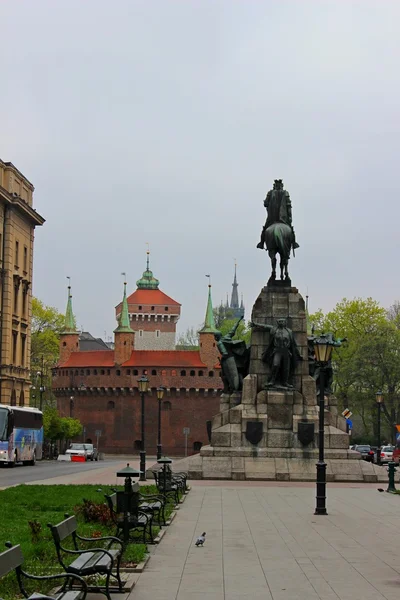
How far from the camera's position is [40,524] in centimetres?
1709

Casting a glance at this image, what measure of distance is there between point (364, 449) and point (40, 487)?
42.3 m

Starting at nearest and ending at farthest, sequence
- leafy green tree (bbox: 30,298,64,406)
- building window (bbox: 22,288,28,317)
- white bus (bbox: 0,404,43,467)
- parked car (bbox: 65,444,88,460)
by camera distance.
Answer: white bus (bbox: 0,404,43,467) → building window (bbox: 22,288,28,317) → parked car (bbox: 65,444,88,460) → leafy green tree (bbox: 30,298,64,406)

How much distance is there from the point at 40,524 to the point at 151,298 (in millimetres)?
133151

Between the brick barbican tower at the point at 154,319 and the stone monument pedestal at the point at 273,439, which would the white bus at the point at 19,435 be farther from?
the brick barbican tower at the point at 154,319

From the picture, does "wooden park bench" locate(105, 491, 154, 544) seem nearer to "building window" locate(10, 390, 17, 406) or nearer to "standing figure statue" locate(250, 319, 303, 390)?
"standing figure statue" locate(250, 319, 303, 390)

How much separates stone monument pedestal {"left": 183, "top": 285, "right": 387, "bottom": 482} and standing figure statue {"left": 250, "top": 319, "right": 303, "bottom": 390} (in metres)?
0.24

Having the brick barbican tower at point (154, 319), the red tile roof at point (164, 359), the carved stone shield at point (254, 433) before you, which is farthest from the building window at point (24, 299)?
the brick barbican tower at point (154, 319)

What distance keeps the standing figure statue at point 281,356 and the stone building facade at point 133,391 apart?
2867 inches

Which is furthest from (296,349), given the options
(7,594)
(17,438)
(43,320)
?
(43,320)

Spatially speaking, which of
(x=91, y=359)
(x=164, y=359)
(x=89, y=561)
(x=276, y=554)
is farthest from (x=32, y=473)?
(x=91, y=359)

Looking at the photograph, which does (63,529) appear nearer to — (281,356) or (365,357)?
(281,356)

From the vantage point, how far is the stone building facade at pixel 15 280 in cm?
6525

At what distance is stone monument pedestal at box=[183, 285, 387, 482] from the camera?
32.9m

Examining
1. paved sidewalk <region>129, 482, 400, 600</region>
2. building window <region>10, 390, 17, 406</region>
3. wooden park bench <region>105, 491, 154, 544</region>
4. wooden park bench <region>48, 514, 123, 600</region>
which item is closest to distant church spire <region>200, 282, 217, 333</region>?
building window <region>10, 390, 17, 406</region>
